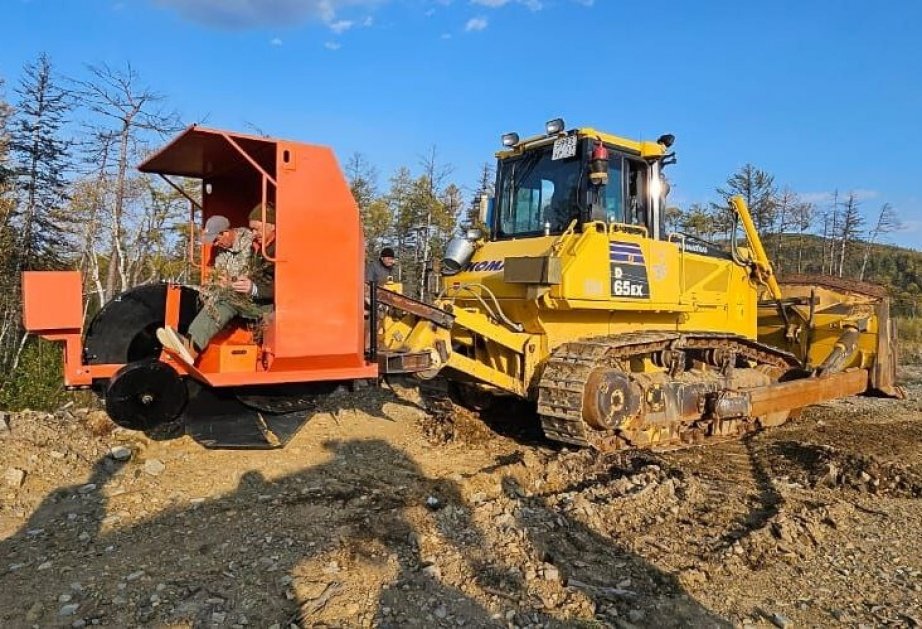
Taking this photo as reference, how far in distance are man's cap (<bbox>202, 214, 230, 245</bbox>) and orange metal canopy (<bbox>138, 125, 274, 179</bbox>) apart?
1.45 ft

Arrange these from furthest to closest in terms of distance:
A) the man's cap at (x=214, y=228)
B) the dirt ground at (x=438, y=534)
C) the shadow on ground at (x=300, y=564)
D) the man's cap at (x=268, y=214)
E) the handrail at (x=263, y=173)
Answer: the man's cap at (x=214, y=228) < the man's cap at (x=268, y=214) < the handrail at (x=263, y=173) < the dirt ground at (x=438, y=534) < the shadow on ground at (x=300, y=564)

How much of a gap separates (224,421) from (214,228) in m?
1.72

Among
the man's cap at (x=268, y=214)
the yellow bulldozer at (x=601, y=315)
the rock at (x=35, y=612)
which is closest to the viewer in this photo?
the rock at (x=35, y=612)

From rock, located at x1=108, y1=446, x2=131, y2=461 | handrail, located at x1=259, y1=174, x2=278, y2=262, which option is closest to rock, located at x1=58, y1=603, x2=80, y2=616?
handrail, located at x1=259, y1=174, x2=278, y2=262

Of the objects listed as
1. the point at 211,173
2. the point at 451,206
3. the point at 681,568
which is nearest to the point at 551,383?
the point at 681,568

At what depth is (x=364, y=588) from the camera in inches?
141

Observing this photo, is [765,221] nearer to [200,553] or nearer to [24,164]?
[24,164]

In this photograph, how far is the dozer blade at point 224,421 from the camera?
17.1 ft

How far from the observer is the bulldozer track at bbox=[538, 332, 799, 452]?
6246 mm

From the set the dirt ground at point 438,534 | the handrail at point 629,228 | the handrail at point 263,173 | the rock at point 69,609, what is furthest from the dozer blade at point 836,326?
the rock at point 69,609

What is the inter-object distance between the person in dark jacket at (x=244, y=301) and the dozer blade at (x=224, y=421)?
1.34ft

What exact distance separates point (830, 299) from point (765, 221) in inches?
1273

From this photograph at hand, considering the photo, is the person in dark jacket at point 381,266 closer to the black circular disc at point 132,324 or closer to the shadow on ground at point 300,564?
the black circular disc at point 132,324

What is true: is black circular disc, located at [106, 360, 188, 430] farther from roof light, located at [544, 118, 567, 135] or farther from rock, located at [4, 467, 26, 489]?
roof light, located at [544, 118, 567, 135]
